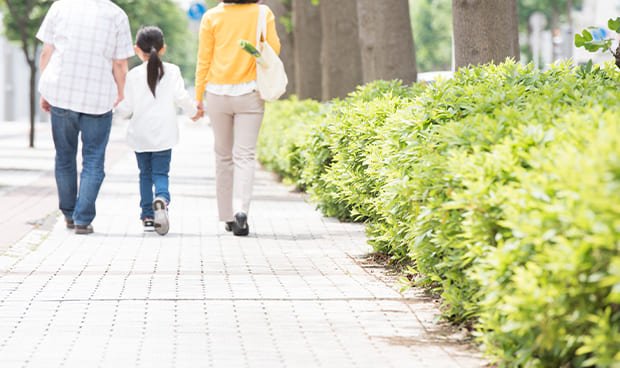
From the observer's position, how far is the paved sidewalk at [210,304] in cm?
587

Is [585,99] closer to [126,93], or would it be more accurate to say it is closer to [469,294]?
[469,294]

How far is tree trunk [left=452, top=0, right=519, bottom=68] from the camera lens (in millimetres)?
11023

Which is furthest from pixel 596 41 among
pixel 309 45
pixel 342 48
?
pixel 309 45

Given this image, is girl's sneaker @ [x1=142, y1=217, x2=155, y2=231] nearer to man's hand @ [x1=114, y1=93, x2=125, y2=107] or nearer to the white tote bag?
man's hand @ [x1=114, y1=93, x2=125, y2=107]

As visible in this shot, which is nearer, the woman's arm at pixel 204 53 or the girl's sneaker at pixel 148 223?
the woman's arm at pixel 204 53

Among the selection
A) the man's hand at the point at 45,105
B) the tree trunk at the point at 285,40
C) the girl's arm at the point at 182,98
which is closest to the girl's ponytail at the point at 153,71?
the girl's arm at the point at 182,98

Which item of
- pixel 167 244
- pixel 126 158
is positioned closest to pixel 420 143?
pixel 167 244

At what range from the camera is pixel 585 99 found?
20.5 feet

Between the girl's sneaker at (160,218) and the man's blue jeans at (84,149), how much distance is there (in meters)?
0.49

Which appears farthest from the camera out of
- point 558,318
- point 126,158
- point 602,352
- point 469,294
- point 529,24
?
point 529,24

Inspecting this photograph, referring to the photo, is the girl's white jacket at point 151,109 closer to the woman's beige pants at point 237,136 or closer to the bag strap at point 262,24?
the woman's beige pants at point 237,136

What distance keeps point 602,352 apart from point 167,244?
6.50 m

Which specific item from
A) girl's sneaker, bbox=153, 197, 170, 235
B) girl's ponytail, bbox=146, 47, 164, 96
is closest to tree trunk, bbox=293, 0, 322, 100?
girl's ponytail, bbox=146, 47, 164, 96

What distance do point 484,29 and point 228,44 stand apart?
2049mm
